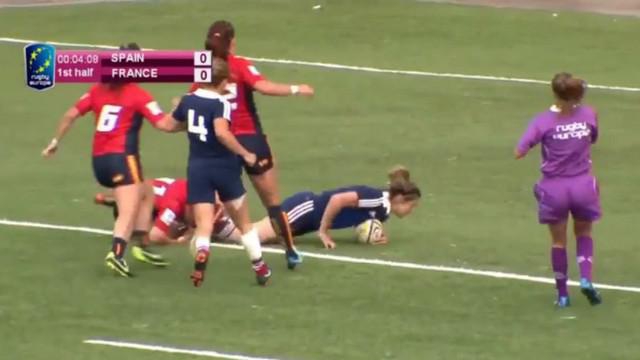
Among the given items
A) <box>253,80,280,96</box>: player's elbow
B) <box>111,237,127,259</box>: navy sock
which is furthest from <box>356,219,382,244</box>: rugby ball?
<box>111,237,127,259</box>: navy sock

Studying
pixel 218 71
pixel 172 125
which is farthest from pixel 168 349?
pixel 218 71

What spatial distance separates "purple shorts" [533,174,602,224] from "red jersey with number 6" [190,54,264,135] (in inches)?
104

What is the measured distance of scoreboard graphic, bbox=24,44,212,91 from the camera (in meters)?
15.1

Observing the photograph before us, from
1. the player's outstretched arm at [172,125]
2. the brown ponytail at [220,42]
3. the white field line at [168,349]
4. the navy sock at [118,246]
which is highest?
the brown ponytail at [220,42]

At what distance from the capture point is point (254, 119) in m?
15.0

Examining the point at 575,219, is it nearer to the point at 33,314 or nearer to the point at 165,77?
the point at 33,314

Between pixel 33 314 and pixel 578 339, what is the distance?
4002 millimetres

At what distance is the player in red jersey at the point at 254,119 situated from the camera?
14.5 metres

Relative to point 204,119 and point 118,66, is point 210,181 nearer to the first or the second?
point 204,119

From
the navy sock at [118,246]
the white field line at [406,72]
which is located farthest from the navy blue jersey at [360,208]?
the white field line at [406,72]

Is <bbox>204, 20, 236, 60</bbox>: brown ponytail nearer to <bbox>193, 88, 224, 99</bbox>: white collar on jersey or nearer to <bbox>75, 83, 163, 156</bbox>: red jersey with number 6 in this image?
<bbox>193, 88, 224, 99</bbox>: white collar on jersey

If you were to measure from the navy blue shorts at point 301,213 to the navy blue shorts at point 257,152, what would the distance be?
3.91ft

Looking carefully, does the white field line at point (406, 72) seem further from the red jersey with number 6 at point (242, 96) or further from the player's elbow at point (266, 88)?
the player's elbow at point (266, 88)

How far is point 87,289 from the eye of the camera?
14539mm
